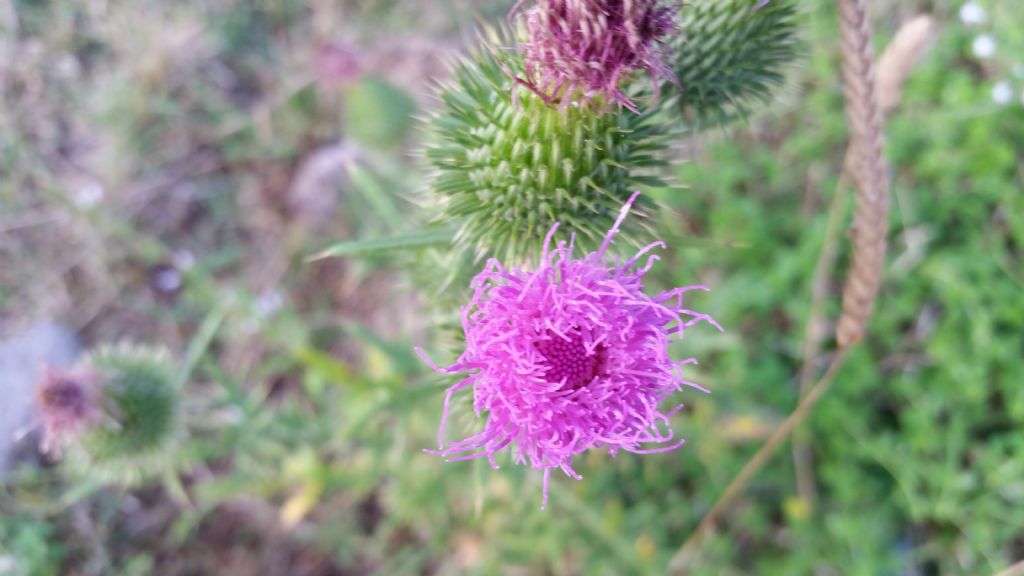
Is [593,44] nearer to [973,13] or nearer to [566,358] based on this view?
[566,358]

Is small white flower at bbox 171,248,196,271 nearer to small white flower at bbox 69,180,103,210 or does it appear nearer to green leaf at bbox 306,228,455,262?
small white flower at bbox 69,180,103,210

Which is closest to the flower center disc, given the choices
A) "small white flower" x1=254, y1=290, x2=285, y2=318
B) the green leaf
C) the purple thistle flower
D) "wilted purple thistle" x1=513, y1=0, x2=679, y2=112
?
the purple thistle flower

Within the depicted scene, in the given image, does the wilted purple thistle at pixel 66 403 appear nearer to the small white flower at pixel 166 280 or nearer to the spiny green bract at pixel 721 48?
the small white flower at pixel 166 280

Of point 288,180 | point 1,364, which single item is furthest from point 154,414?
point 288,180

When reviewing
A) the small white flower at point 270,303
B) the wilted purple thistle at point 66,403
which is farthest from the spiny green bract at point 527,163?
the small white flower at point 270,303

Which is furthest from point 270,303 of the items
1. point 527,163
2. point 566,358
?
point 566,358
